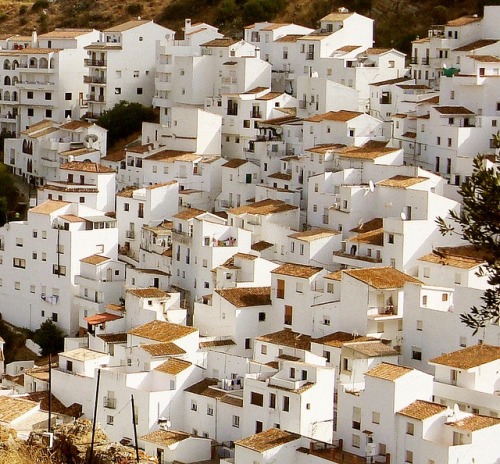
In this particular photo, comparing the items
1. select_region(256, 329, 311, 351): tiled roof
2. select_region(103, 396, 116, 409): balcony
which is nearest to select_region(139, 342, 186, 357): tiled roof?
select_region(103, 396, 116, 409): balcony

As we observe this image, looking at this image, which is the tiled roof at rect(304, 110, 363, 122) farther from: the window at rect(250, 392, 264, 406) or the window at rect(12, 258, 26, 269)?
the window at rect(250, 392, 264, 406)

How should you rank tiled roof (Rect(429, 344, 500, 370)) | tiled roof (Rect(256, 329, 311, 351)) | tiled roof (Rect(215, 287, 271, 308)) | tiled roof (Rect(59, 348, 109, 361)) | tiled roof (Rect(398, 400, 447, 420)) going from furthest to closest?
tiled roof (Rect(215, 287, 271, 308))
tiled roof (Rect(59, 348, 109, 361))
tiled roof (Rect(256, 329, 311, 351))
tiled roof (Rect(429, 344, 500, 370))
tiled roof (Rect(398, 400, 447, 420))

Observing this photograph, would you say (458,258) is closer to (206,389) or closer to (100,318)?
(206,389)

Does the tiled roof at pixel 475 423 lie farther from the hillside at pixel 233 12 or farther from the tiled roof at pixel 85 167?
the hillside at pixel 233 12

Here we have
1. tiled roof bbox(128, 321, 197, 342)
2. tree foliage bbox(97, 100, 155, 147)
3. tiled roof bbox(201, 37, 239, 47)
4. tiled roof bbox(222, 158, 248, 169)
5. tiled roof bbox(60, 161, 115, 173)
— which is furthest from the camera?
tree foliage bbox(97, 100, 155, 147)

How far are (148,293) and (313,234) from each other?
18.6 ft

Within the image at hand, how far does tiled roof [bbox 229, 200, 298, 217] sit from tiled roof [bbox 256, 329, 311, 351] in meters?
7.37

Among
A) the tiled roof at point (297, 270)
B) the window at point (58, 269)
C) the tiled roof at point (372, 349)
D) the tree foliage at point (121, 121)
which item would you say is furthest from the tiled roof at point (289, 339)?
the tree foliage at point (121, 121)

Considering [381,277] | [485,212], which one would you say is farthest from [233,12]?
[485,212]

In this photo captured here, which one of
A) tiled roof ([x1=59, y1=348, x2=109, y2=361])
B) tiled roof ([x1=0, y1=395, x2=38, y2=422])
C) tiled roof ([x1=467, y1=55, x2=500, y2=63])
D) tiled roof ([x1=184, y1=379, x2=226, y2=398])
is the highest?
tiled roof ([x1=467, y1=55, x2=500, y2=63])

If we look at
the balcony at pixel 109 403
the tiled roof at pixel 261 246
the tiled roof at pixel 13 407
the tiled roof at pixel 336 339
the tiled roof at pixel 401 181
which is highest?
the tiled roof at pixel 401 181

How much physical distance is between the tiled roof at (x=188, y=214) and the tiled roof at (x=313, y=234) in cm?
363

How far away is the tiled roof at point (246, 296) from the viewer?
52.4 m

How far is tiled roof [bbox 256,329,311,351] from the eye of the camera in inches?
1978
